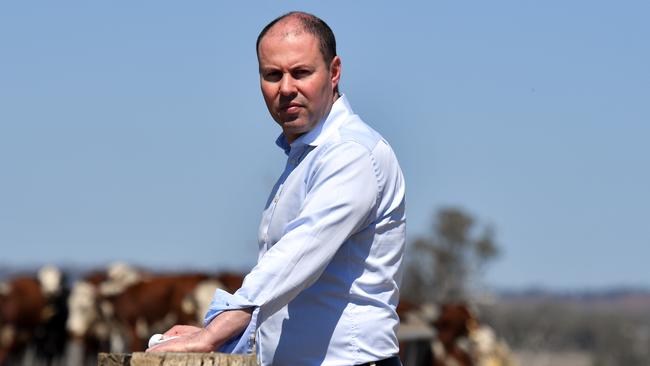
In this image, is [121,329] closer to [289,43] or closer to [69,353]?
[69,353]

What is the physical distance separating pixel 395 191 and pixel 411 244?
3732 cm

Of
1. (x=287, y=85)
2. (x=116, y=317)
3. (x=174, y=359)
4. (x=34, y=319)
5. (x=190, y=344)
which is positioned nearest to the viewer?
(x=174, y=359)

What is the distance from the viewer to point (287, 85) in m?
4.20

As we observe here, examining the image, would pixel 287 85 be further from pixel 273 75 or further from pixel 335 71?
pixel 335 71

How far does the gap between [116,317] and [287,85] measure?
20089 millimetres

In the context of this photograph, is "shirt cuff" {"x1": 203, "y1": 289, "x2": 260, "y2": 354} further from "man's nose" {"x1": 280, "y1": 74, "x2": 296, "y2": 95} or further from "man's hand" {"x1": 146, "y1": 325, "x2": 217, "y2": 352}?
"man's nose" {"x1": 280, "y1": 74, "x2": 296, "y2": 95}

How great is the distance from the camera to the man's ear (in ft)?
14.2

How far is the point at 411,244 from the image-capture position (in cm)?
4150

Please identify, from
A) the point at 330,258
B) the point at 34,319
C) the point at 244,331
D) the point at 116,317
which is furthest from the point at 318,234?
the point at 34,319

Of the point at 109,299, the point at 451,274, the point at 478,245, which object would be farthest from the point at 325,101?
the point at 478,245

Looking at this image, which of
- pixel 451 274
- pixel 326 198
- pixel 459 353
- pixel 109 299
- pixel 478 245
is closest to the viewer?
pixel 326 198

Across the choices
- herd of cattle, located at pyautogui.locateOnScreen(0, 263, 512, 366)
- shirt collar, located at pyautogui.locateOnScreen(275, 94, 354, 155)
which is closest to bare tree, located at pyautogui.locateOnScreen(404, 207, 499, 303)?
herd of cattle, located at pyautogui.locateOnScreen(0, 263, 512, 366)

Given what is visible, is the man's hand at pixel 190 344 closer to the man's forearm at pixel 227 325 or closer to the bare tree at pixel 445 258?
the man's forearm at pixel 227 325

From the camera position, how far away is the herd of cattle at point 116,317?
21.7m
